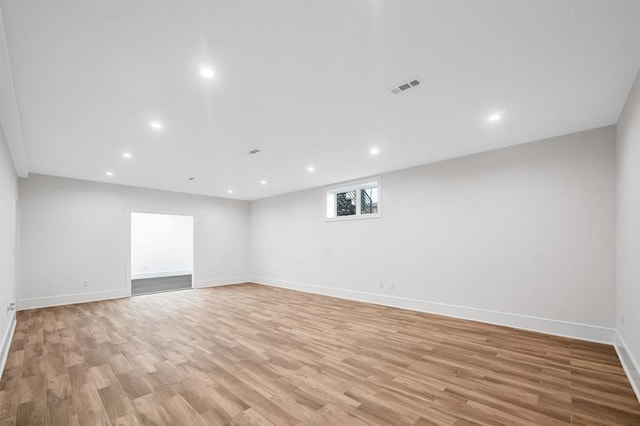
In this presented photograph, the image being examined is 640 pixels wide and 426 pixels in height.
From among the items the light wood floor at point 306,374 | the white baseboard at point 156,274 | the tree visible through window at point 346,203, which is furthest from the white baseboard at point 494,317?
the white baseboard at point 156,274

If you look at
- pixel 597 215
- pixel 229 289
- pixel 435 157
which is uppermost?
pixel 435 157

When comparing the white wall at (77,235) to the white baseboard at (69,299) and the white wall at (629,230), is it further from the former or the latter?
the white wall at (629,230)

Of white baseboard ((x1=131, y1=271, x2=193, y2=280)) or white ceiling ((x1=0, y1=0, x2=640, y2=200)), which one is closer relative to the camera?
white ceiling ((x1=0, y1=0, x2=640, y2=200))

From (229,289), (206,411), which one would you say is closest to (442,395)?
(206,411)

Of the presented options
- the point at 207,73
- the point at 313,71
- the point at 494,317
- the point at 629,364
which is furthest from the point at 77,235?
the point at 629,364

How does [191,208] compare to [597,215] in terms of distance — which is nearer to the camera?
[597,215]

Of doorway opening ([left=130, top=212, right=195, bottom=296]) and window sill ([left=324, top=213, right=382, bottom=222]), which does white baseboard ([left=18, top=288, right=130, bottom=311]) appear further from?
window sill ([left=324, top=213, right=382, bottom=222])

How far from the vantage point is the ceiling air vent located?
250 cm

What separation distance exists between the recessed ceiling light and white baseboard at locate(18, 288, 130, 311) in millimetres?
6378

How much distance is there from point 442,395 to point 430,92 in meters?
2.72

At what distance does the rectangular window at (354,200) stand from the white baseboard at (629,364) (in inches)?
149

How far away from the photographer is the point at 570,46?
2.05 metres

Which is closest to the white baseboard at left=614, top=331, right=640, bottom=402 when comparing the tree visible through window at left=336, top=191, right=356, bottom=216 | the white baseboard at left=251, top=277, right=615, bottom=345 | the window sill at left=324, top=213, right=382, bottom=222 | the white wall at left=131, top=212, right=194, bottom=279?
the white baseboard at left=251, top=277, right=615, bottom=345

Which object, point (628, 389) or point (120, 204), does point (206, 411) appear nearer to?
point (628, 389)
